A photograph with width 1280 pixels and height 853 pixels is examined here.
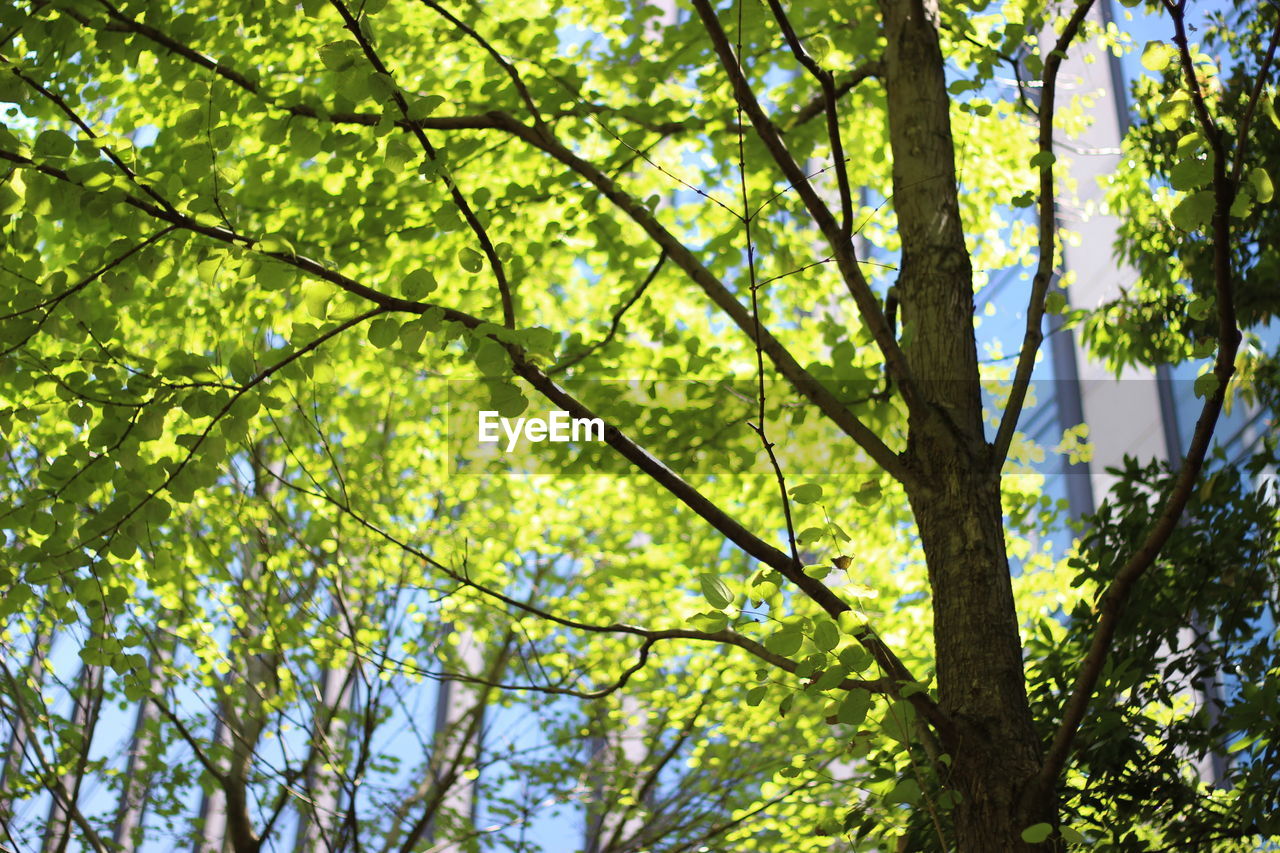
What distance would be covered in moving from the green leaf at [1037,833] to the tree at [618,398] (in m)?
0.18

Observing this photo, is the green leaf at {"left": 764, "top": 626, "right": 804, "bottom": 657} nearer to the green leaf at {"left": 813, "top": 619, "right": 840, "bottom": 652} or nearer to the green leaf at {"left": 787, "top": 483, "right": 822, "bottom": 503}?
the green leaf at {"left": 813, "top": 619, "right": 840, "bottom": 652}

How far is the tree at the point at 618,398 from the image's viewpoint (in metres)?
2.36

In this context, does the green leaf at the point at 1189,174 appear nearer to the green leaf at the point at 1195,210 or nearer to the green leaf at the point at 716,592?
the green leaf at the point at 1195,210

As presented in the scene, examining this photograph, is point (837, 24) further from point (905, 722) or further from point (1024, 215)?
point (1024, 215)

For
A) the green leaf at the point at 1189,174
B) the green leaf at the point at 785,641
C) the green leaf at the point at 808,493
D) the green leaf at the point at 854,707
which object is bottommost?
the green leaf at the point at 854,707

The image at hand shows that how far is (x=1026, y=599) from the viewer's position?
5.79 m

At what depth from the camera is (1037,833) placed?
2.10m

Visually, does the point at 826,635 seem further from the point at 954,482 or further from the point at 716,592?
the point at 954,482

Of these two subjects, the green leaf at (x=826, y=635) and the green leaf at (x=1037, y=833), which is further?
the green leaf at (x=1037, y=833)

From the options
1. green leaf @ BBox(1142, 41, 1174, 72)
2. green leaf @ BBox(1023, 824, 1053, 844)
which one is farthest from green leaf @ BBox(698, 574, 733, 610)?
green leaf @ BBox(1142, 41, 1174, 72)

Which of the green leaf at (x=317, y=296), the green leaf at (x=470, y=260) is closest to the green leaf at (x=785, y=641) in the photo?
the green leaf at (x=470, y=260)

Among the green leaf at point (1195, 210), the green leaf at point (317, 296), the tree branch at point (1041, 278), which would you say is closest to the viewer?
the green leaf at point (1195, 210)

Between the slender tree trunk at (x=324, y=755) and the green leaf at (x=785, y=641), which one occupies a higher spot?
the slender tree trunk at (x=324, y=755)

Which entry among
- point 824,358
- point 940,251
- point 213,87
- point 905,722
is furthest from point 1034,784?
point 824,358
